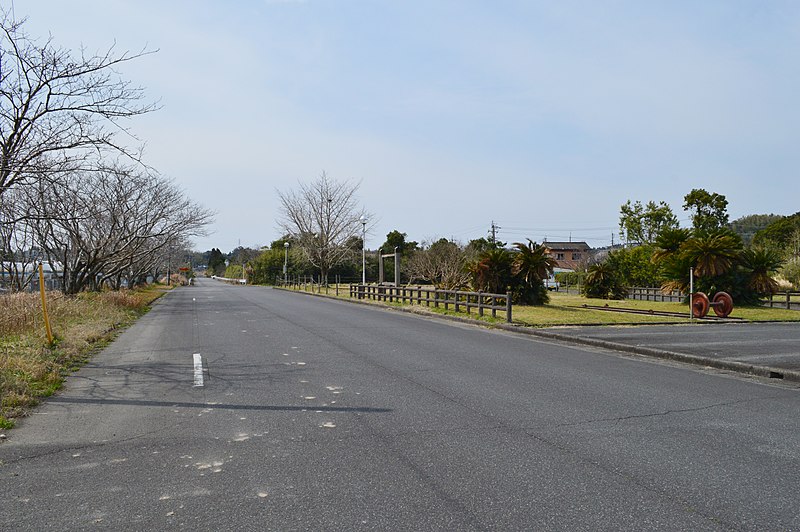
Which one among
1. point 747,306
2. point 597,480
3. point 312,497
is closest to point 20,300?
point 312,497

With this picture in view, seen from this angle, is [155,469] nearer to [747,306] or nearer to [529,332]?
[529,332]

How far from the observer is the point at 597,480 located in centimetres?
448

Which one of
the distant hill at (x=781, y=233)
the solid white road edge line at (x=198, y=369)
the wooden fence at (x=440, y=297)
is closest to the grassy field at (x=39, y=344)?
the solid white road edge line at (x=198, y=369)

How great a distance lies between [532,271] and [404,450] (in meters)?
21.7

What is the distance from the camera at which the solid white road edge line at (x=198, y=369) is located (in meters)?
8.52

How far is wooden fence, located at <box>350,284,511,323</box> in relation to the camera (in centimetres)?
1992

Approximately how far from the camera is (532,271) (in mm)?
26047

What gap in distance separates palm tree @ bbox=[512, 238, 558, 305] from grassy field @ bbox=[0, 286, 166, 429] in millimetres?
15915

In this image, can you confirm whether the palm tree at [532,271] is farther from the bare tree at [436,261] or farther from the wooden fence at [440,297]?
the bare tree at [436,261]

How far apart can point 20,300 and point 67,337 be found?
11.5 feet

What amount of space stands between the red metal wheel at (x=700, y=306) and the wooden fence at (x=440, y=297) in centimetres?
673

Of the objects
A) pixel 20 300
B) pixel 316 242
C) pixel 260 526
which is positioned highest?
pixel 316 242

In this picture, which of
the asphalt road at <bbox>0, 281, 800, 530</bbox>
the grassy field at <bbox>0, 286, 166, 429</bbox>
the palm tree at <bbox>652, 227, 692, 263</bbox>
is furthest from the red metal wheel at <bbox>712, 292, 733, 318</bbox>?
the grassy field at <bbox>0, 286, 166, 429</bbox>

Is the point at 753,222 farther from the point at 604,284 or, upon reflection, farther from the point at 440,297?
the point at 440,297
